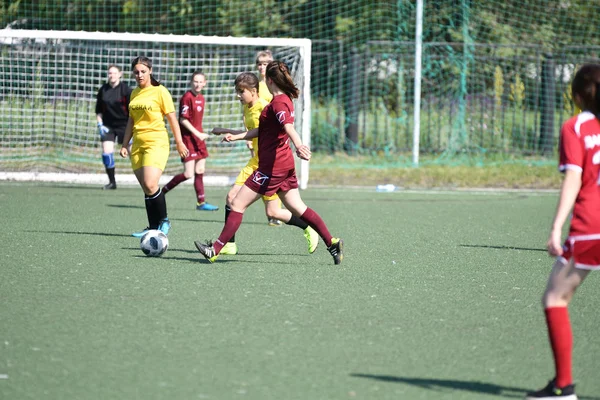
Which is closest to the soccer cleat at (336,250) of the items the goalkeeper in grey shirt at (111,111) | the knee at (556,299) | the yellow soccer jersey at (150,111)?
the yellow soccer jersey at (150,111)

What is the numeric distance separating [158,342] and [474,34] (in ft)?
57.7

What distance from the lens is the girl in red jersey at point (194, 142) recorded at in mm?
13336

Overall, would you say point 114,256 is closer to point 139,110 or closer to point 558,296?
point 139,110

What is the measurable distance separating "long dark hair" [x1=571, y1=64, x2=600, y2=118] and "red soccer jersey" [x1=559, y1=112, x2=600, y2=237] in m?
0.05

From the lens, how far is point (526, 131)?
2208cm

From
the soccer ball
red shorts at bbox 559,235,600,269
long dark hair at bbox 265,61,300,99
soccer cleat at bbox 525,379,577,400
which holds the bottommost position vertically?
soccer cleat at bbox 525,379,577,400

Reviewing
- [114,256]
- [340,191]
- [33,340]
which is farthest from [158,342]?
[340,191]

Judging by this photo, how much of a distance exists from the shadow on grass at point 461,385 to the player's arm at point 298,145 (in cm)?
313

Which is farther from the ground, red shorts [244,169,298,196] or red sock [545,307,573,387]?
red shorts [244,169,298,196]

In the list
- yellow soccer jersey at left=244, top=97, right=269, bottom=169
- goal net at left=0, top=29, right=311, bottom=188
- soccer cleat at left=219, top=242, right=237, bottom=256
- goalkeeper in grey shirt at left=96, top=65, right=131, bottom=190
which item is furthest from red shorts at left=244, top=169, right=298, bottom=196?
goal net at left=0, top=29, right=311, bottom=188

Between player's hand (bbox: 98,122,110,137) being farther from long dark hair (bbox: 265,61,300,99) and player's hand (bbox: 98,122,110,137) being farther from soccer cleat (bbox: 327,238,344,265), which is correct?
soccer cleat (bbox: 327,238,344,265)

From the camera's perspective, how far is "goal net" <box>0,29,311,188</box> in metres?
17.3

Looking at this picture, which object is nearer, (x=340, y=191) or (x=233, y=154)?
(x=340, y=191)

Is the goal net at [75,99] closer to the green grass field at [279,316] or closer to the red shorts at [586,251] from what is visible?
the green grass field at [279,316]
